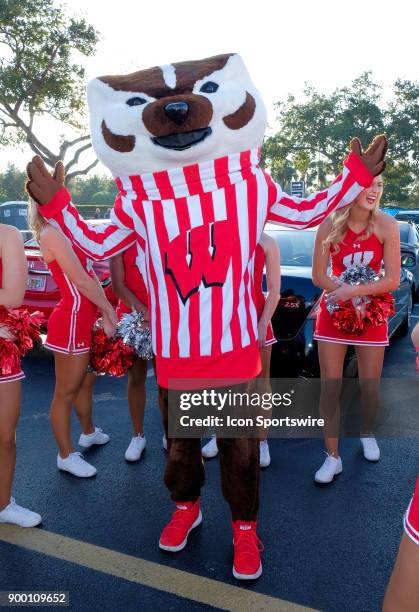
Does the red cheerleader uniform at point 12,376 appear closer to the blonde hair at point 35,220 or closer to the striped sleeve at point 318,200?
the blonde hair at point 35,220

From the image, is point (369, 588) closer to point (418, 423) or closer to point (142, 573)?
point (142, 573)

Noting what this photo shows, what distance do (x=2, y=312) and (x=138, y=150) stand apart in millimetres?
1067

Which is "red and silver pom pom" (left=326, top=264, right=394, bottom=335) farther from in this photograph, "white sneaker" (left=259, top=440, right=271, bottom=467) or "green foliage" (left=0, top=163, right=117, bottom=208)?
"green foliage" (left=0, top=163, right=117, bottom=208)

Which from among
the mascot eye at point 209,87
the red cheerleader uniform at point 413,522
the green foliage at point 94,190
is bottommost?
the green foliage at point 94,190

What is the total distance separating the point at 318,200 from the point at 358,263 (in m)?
0.83

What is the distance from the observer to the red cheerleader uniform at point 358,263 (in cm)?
346

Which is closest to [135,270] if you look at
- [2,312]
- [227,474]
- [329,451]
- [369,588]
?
[2,312]

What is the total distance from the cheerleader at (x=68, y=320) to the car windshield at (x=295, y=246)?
216 centimetres

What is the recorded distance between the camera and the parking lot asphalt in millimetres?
2488

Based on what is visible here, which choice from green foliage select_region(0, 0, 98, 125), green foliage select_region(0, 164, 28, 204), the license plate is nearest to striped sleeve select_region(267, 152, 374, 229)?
the license plate

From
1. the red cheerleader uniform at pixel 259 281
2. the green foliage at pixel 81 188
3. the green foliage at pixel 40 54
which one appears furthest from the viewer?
the green foliage at pixel 81 188

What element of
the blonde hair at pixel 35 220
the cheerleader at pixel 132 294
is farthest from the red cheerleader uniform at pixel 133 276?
the blonde hair at pixel 35 220

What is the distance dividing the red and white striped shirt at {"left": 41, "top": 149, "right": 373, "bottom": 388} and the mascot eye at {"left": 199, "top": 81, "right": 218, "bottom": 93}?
30cm

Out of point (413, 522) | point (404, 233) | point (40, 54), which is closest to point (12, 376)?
point (413, 522)
